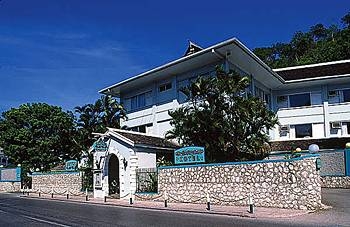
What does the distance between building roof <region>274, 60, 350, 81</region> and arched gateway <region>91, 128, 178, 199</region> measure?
14.8m

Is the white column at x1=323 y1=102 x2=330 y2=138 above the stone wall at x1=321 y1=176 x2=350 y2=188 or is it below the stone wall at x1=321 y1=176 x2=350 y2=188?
above

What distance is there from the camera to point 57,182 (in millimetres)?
34188

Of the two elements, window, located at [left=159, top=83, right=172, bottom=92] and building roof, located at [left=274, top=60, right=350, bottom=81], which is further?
building roof, located at [left=274, top=60, right=350, bottom=81]

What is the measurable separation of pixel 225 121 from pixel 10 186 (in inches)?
1134

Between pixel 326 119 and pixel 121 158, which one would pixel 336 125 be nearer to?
pixel 326 119

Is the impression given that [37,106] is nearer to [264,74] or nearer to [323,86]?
[264,74]

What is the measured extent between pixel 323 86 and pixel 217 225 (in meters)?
26.4

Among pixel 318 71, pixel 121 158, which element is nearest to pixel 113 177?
pixel 121 158

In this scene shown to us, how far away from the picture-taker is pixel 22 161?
45.2 meters

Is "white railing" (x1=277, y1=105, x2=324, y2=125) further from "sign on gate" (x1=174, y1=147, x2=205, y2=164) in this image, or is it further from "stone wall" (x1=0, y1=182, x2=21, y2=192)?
"stone wall" (x1=0, y1=182, x2=21, y2=192)

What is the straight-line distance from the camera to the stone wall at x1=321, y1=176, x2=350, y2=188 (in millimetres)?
27016

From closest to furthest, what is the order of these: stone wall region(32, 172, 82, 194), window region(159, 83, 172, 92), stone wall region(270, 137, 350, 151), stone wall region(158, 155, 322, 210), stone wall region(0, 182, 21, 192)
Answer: stone wall region(158, 155, 322, 210) → stone wall region(32, 172, 82, 194) → stone wall region(270, 137, 350, 151) → window region(159, 83, 172, 92) → stone wall region(0, 182, 21, 192)

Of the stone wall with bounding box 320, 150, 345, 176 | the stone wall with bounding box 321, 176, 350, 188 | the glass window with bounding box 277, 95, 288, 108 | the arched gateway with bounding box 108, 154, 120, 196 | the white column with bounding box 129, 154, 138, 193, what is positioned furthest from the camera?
the glass window with bounding box 277, 95, 288, 108

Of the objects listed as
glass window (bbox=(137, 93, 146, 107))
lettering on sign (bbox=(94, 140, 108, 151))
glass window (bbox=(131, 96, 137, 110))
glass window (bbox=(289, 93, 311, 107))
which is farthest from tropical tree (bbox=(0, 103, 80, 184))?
glass window (bbox=(289, 93, 311, 107))
